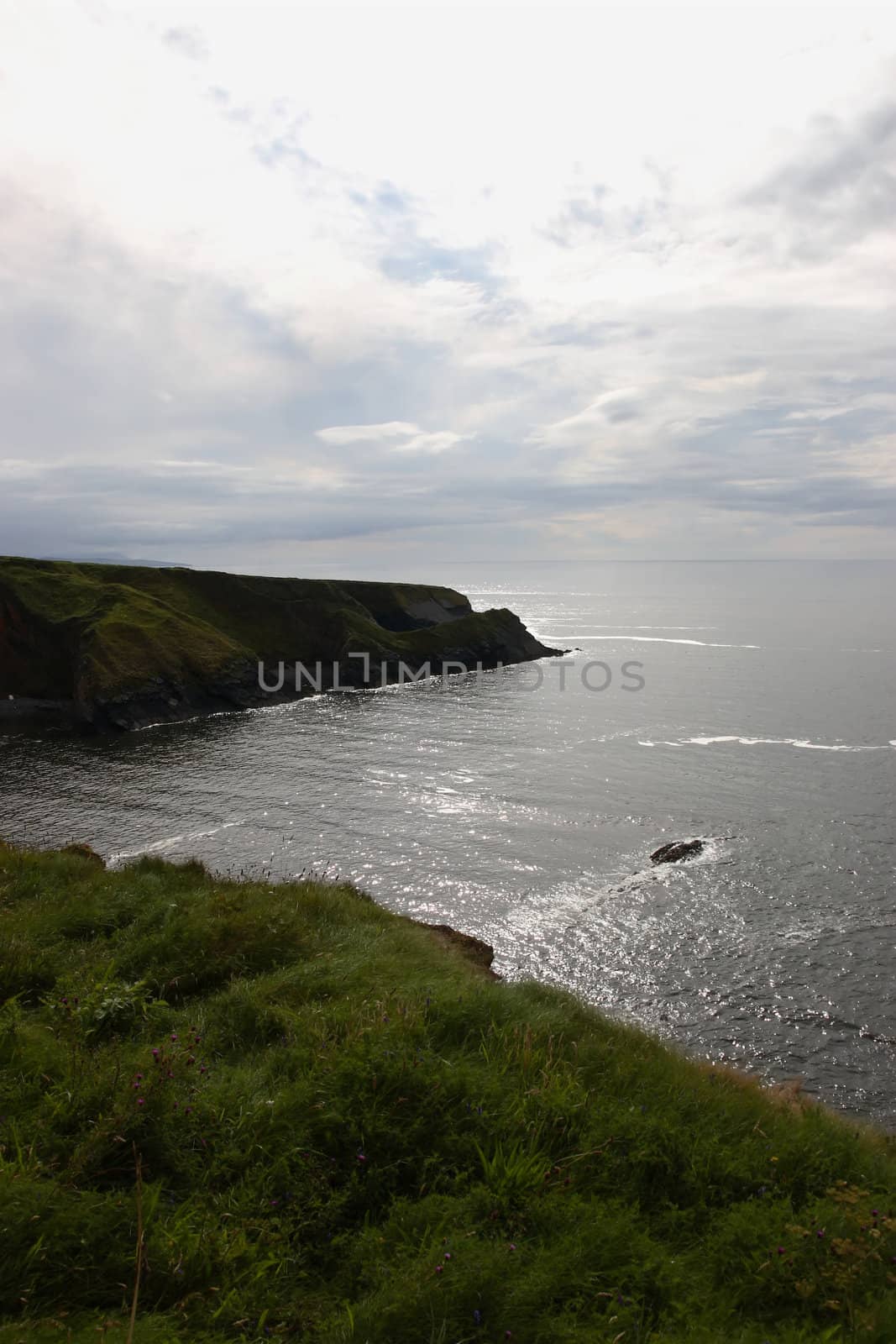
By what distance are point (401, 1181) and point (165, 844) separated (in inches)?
1294

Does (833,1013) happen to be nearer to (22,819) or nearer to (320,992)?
(320,992)

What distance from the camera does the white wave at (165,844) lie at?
3369cm

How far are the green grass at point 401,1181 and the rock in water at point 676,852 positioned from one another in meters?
23.2

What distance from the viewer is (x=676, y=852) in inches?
1318

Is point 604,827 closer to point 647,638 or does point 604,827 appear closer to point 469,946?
point 469,946

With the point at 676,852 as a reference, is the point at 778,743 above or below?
above

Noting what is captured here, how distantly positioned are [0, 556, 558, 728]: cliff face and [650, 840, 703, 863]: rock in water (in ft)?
177

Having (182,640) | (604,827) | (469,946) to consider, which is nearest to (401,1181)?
(469,946)

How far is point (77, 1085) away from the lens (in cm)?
701

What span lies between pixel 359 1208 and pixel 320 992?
420 centimetres

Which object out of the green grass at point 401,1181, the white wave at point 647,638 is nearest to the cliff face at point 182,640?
the white wave at point 647,638

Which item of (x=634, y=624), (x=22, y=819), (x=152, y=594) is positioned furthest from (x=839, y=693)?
(x=634, y=624)

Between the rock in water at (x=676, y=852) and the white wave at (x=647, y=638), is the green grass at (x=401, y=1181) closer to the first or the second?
the rock in water at (x=676, y=852)

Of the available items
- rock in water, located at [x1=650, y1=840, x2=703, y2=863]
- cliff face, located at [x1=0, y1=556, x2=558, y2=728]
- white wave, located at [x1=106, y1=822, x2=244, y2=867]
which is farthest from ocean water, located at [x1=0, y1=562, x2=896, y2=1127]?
cliff face, located at [x1=0, y1=556, x2=558, y2=728]
